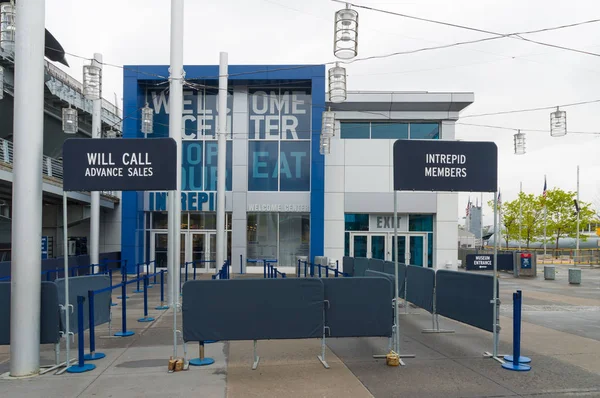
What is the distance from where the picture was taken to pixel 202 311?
302 inches

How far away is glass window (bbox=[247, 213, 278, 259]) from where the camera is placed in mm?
25656

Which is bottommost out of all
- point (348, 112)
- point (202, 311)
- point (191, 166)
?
point (202, 311)

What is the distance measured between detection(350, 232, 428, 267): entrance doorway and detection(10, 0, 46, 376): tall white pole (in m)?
19.7

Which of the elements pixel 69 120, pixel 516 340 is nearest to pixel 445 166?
pixel 516 340

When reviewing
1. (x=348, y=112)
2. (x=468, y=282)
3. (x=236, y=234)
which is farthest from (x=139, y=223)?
(x=468, y=282)

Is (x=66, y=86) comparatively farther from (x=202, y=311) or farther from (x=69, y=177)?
(x=202, y=311)

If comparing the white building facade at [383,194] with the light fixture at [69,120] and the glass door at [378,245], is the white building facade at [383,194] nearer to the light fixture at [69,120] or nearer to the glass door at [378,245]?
the glass door at [378,245]

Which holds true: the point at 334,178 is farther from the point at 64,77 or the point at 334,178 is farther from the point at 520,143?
the point at 64,77

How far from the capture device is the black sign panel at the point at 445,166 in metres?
8.33

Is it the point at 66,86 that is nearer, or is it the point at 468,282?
the point at 468,282

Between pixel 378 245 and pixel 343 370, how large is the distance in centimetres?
1869

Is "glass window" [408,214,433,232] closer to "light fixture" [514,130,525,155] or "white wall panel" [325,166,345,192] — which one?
"white wall panel" [325,166,345,192]

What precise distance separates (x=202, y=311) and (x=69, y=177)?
118 inches

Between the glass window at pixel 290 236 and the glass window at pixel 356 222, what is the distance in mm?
2206
